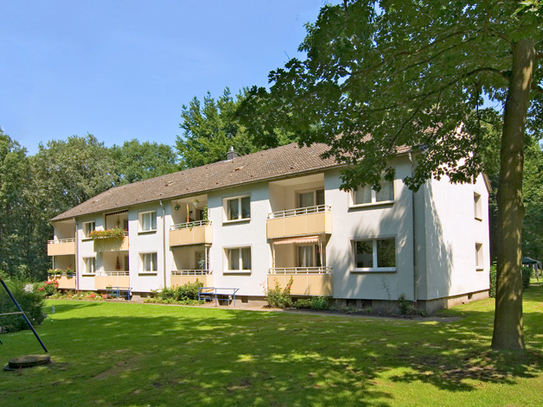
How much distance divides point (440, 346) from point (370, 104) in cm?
576

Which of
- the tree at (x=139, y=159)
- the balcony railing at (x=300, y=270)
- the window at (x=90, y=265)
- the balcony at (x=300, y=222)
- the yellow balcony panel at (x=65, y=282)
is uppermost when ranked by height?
the tree at (x=139, y=159)

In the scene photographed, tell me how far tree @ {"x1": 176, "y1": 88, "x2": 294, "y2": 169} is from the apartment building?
11.9 metres

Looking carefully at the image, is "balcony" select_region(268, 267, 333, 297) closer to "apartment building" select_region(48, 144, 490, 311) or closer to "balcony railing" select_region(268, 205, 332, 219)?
"apartment building" select_region(48, 144, 490, 311)

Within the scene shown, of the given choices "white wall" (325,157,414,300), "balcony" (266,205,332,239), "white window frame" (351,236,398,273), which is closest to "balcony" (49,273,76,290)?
"balcony" (266,205,332,239)

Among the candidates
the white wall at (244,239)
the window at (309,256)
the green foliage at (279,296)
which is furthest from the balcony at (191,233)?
the green foliage at (279,296)

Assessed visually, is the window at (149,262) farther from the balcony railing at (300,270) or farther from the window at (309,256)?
the window at (309,256)

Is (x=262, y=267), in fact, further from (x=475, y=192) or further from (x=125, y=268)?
(x=125, y=268)

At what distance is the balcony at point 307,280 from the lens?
20812 millimetres

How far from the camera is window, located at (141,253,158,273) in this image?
31.7 meters

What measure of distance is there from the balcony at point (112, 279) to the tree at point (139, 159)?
25.3 metres

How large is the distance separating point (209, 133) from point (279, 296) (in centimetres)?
3101

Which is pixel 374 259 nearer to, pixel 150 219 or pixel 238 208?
pixel 238 208

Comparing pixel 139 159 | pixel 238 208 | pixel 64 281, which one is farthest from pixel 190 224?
pixel 139 159

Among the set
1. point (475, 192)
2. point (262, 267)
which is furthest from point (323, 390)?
point (475, 192)
